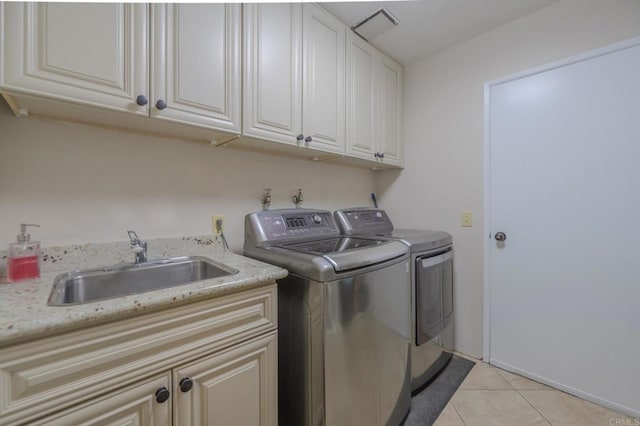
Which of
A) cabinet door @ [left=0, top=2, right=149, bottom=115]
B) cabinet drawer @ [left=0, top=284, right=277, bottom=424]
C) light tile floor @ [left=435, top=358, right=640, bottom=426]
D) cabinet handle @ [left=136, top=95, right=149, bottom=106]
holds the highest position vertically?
cabinet door @ [left=0, top=2, right=149, bottom=115]

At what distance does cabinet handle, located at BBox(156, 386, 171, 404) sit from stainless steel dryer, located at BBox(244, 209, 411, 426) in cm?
50

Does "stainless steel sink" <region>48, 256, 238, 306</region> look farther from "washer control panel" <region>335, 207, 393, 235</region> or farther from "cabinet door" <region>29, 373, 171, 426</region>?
"washer control panel" <region>335, 207, 393, 235</region>

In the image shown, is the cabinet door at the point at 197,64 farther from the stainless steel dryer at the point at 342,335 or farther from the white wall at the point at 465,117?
the white wall at the point at 465,117

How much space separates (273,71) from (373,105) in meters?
0.93

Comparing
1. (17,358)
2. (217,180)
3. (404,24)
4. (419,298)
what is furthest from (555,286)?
(17,358)

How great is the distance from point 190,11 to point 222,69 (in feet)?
0.76

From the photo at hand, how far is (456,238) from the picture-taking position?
6.75 ft

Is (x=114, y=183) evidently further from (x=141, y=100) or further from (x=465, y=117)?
(x=465, y=117)

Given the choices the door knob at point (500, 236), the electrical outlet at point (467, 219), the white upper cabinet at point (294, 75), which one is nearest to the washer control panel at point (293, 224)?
the white upper cabinet at point (294, 75)

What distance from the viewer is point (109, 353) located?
0.67m

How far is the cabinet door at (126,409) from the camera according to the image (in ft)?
2.03

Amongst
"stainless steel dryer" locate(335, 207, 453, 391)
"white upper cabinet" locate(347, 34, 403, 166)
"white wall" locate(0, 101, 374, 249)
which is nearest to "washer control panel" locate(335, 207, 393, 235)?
"stainless steel dryer" locate(335, 207, 453, 391)

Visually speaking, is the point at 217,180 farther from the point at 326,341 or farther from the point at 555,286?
the point at 555,286

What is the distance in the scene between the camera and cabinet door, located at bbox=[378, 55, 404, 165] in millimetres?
2098
